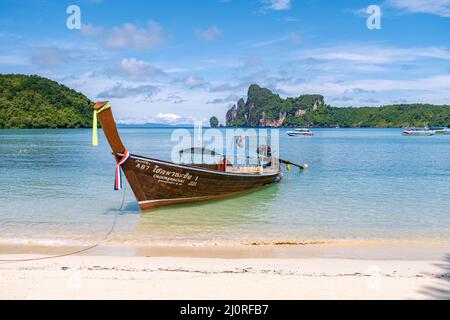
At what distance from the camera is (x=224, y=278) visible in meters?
7.89

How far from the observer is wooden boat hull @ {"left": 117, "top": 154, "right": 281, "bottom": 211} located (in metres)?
14.7

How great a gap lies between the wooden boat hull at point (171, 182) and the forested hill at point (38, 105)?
138m

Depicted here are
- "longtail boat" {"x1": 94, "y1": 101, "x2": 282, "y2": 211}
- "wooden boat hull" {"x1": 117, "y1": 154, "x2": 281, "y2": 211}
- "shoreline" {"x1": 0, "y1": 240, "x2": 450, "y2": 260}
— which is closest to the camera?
"shoreline" {"x1": 0, "y1": 240, "x2": 450, "y2": 260}

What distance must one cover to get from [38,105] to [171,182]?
148 m

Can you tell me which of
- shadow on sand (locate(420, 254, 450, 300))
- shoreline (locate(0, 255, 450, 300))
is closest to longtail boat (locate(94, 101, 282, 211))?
shoreline (locate(0, 255, 450, 300))

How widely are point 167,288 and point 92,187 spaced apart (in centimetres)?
1621

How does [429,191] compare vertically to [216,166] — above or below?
below

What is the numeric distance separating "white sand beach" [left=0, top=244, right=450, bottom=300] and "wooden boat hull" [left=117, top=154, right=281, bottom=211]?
5211mm

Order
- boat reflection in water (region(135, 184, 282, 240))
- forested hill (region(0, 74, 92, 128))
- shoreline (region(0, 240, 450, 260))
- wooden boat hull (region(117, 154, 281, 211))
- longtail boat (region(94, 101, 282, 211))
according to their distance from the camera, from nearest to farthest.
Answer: shoreline (region(0, 240, 450, 260))
boat reflection in water (region(135, 184, 282, 240))
longtail boat (region(94, 101, 282, 211))
wooden boat hull (region(117, 154, 281, 211))
forested hill (region(0, 74, 92, 128))

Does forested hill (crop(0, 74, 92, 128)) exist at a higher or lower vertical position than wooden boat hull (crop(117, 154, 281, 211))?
higher

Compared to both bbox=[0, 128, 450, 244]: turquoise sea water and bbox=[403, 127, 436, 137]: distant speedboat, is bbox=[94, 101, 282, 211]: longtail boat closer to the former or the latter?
bbox=[0, 128, 450, 244]: turquoise sea water

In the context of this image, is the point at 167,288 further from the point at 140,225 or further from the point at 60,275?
the point at 140,225
